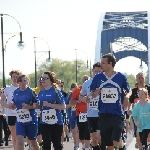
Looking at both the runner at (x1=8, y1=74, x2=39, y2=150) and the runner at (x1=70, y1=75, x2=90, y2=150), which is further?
the runner at (x1=70, y1=75, x2=90, y2=150)

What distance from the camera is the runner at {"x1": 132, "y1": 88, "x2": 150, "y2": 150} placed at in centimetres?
1434

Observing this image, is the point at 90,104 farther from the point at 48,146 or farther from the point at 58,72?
the point at 58,72

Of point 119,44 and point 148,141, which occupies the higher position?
point 119,44

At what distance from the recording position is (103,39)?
13400 cm

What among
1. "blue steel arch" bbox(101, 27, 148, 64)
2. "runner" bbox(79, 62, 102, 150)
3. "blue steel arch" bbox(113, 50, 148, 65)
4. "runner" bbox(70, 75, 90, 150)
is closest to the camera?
"runner" bbox(79, 62, 102, 150)

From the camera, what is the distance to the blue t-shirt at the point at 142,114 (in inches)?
567

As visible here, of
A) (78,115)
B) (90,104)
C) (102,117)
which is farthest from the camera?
(78,115)

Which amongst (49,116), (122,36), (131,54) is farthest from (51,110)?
(131,54)

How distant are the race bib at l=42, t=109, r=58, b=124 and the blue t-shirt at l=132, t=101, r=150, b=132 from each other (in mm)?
2321

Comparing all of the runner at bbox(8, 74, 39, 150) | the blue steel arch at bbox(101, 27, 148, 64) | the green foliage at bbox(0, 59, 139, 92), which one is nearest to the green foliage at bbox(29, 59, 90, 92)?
the green foliage at bbox(0, 59, 139, 92)

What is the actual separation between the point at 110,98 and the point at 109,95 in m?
0.06

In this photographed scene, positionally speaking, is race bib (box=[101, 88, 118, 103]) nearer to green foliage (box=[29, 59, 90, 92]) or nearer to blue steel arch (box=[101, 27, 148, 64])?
green foliage (box=[29, 59, 90, 92])

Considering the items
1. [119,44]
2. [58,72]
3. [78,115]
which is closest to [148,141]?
[78,115]

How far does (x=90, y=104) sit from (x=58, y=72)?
119 m
